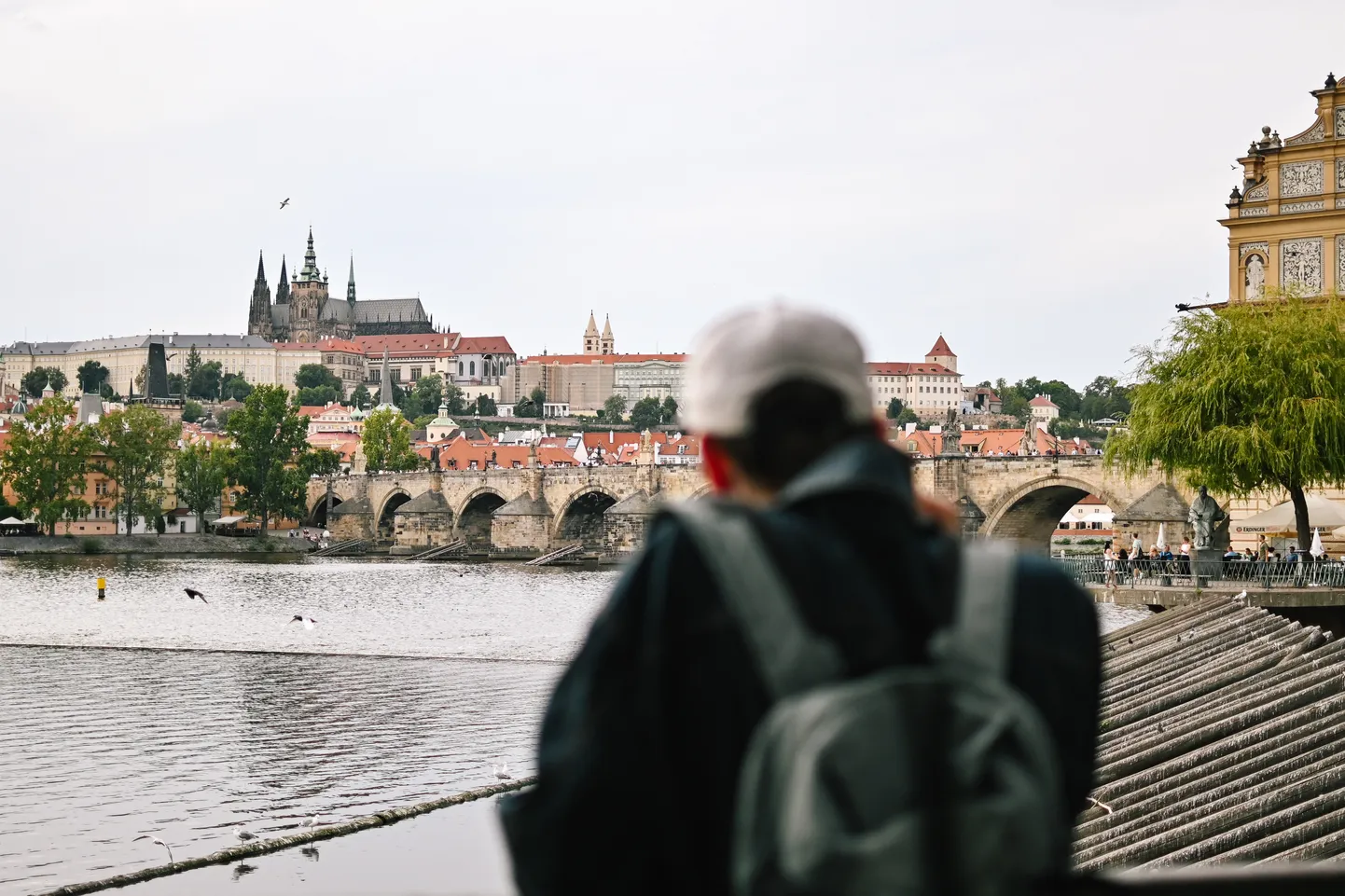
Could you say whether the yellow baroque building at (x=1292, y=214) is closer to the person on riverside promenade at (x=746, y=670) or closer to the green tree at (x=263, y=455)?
the person on riverside promenade at (x=746, y=670)

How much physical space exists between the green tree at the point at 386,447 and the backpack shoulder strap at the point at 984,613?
95425 mm

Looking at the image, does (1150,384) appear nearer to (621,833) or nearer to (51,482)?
(621,833)

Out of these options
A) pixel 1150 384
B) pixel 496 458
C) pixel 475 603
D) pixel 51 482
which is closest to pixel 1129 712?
pixel 1150 384

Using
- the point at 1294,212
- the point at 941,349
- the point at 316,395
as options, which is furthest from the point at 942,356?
the point at 1294,212

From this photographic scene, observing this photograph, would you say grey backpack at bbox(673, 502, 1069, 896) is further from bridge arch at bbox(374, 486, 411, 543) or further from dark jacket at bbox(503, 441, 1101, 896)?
bridge arch at bbox(374, 486, 411, 543)

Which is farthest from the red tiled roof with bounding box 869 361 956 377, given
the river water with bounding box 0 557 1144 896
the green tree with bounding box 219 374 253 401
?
the river water with bounding box 0 557 1144 896

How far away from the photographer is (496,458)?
108875 millimetres

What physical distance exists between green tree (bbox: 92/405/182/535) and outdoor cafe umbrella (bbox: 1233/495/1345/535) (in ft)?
200

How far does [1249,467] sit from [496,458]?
88.0 meters

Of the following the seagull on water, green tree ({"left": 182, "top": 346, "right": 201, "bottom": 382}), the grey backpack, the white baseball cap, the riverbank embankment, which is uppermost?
green tree ({"left": 182, "top": 346, "right": 201, "bottom": 382})

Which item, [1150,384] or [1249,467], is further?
[1150,384]

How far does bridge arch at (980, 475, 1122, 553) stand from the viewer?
174 ft

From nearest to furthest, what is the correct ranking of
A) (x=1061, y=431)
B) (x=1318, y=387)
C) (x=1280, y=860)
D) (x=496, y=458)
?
(x=1280, y=860), (x=1318, y=387), (x=496, y=458), (x=1061, y=431)

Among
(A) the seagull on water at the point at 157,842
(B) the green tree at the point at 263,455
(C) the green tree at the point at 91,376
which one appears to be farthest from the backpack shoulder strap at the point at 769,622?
(C) the green tree at the point at 91,376
